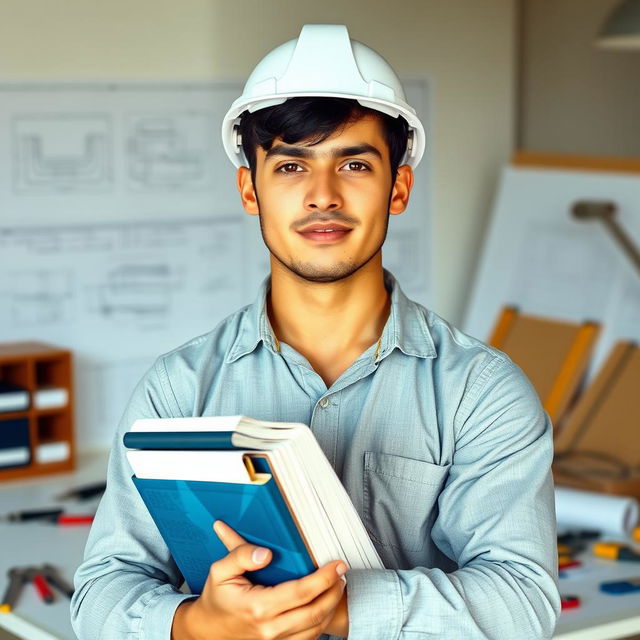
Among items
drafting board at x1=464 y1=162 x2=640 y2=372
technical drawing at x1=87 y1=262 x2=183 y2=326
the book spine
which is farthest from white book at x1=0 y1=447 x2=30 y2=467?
the book spine

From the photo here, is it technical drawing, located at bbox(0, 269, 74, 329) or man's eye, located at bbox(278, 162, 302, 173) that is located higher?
man's eye, located at bbox(278, 162, 302, 173)

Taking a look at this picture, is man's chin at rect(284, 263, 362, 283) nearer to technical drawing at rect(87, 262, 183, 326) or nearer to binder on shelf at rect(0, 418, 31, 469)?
binder on shelf at rect(0, 418, 31, 469)

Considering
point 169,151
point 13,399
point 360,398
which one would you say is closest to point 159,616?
point 360,398

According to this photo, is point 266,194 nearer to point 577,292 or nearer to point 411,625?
point 411,625

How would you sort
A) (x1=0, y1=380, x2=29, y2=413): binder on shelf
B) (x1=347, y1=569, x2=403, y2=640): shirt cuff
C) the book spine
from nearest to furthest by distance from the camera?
the book spine, (x1=347, y1=569, x2=403, y2=640): shirt cuff, (x1=0, y1=380, x2=29, y2=413): binder on shelf

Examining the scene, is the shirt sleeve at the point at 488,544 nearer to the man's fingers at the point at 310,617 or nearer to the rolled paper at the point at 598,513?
the man's fingers at the point at 310,617

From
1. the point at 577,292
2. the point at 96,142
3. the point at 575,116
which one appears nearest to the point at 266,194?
the point at 96,142

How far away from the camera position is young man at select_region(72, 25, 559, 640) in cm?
116

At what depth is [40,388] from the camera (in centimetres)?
274

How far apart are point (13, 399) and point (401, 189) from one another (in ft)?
4.97

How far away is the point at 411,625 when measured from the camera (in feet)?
3.73

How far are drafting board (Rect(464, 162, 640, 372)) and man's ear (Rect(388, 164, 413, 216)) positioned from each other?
1774mm

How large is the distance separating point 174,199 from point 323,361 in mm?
1752

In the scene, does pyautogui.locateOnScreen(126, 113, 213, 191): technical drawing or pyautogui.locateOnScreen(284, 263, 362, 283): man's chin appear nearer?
pyautogui.locateOnScreen(284, 263, 362, 283): man's chin
